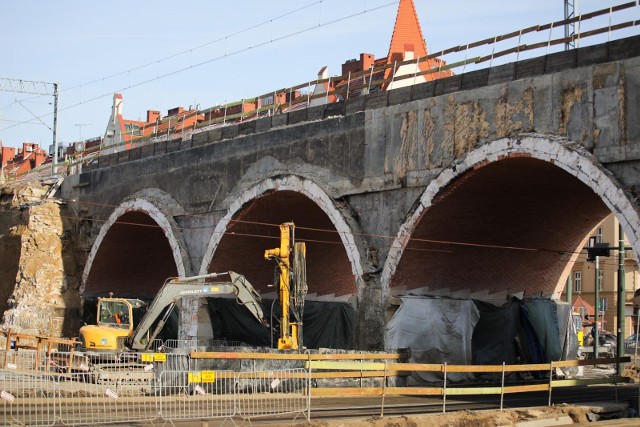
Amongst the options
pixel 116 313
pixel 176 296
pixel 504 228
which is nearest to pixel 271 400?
pixel 176 296

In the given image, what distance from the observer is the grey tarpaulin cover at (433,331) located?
76.7ft

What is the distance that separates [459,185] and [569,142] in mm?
3143

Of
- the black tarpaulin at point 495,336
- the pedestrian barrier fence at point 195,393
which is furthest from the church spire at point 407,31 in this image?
the pedestrian barrier fence at point 195,393

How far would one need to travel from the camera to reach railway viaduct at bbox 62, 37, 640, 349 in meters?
19.5

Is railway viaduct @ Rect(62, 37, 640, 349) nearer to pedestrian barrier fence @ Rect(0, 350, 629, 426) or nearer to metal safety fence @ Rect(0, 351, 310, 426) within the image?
pedestrian barrier fence @ Rect(0, 350, 629, 426)

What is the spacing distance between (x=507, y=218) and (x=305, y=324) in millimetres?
9070

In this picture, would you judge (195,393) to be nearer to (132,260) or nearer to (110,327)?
(110,327)

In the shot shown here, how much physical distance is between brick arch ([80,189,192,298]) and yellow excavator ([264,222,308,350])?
751 cm

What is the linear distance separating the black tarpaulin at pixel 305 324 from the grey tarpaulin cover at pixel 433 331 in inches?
237

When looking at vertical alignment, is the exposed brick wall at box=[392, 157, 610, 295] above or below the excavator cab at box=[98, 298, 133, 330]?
above

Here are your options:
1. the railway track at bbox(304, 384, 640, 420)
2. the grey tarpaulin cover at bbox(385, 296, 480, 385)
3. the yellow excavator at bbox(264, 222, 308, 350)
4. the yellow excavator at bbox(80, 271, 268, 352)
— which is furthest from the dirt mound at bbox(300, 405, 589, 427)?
the yellow excavator at bbox(80, 271, 268, 352)

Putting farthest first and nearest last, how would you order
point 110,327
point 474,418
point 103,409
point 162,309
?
point 110,327 < point 162,309 < point 103,409 < point 474,418

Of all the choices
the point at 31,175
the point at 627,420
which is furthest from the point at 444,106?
the point at 31,175

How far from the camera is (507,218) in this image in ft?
78.5
